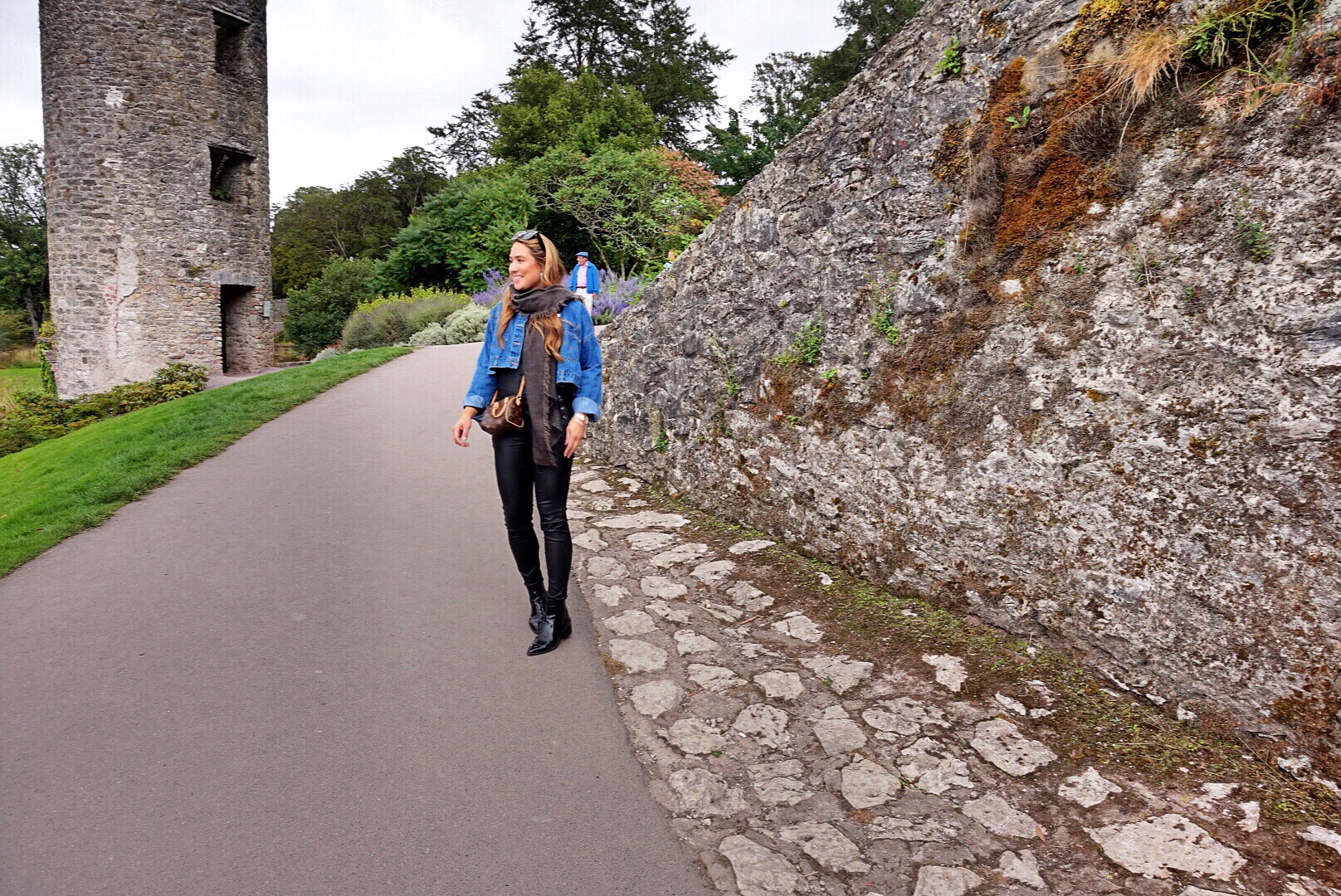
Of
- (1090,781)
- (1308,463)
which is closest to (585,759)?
(1090,781)

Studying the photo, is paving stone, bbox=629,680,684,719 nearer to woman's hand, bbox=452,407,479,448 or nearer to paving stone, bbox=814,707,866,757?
paving stone, bbox=814,707,866,757

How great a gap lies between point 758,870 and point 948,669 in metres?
1.47

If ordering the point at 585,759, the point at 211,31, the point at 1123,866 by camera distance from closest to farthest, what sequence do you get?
1. the point at 1123,866
2. the point at 585,759
3. the point at 211,31

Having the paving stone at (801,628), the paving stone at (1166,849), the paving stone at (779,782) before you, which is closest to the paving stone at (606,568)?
the paving stone at (801,628)

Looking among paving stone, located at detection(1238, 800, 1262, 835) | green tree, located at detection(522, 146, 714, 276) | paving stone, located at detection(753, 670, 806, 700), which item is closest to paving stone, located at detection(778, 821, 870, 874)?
paving stone, located at detection(753, 670, 806, 700)

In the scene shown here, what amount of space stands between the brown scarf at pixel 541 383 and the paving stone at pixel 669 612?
1.14 m

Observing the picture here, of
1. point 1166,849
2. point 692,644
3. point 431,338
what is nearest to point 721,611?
point 692,644

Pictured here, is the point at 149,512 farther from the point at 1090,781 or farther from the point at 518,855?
the point at 1090,781

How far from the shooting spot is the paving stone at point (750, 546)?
17.7 ft

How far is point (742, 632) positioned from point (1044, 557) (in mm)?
1558

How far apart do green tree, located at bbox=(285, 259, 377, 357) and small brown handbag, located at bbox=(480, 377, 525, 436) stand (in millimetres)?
28339

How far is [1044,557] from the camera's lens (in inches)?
141

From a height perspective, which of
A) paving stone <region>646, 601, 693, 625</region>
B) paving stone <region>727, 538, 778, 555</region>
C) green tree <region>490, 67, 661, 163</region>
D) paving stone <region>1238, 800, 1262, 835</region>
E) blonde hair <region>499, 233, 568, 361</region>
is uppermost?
green tree <region>490, 67, 661, 163</region>

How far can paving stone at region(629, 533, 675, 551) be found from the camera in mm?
5703
